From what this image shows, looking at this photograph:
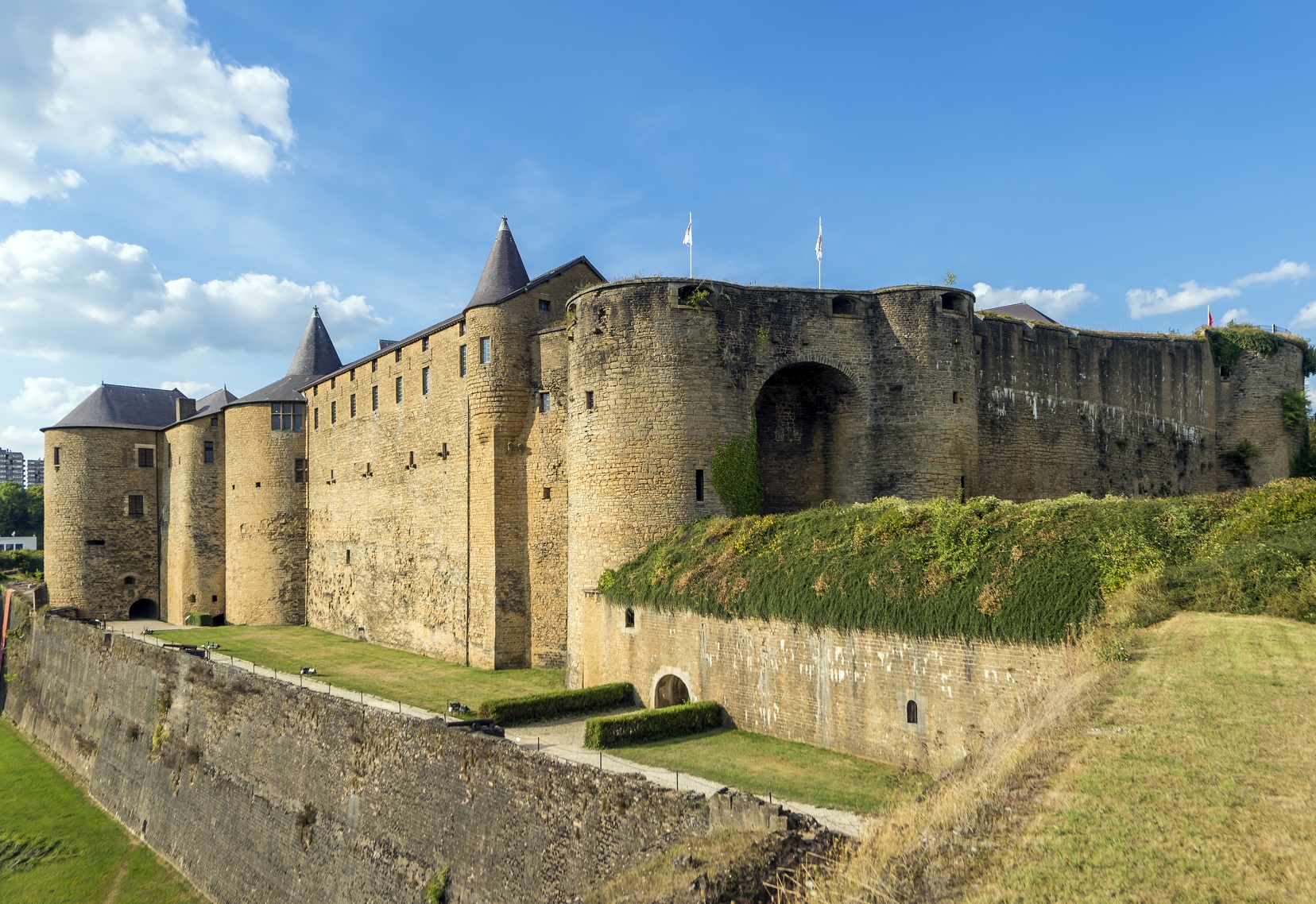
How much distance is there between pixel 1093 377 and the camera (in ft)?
92.5

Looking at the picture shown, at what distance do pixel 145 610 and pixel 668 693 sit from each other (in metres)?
36.5

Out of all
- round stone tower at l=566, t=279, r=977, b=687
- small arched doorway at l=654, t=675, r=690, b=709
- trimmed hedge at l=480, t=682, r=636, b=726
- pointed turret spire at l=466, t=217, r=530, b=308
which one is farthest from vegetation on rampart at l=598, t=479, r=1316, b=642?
pointed turret spire at l=466, t=217, r=530, b=308

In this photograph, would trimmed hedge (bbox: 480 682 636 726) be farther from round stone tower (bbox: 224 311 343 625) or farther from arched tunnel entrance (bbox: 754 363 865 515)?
round stone tower (bbox: 224 311 343 625)

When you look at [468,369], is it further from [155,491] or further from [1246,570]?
[155,491]

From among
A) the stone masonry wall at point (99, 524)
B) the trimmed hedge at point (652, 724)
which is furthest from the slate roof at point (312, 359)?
the trimmed hedge at point (652, 724)

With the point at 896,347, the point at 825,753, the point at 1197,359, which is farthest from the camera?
the point at 1197,359

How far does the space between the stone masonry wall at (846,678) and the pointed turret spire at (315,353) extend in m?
30.9

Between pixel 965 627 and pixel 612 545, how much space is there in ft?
32.3

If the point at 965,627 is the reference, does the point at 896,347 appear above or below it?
above

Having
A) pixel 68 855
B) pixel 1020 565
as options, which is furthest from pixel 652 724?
pixel 68 855

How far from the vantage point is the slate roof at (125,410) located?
43.2 metres

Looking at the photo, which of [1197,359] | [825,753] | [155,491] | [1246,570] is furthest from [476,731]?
[155,491]

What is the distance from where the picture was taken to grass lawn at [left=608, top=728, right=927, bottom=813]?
1243 cm

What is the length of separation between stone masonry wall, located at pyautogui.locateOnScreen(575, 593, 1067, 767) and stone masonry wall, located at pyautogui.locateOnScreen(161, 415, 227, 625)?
2915 cm
